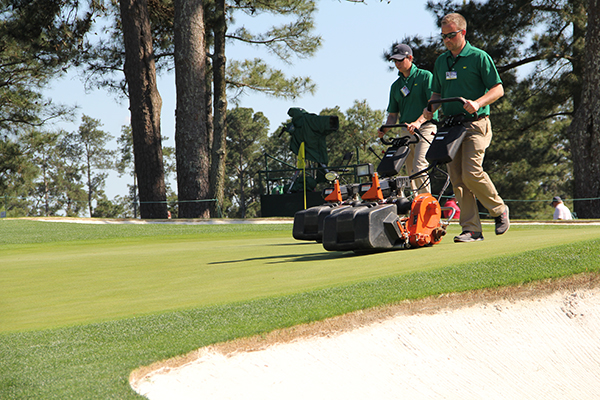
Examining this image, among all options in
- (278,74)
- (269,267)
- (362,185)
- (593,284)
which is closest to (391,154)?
(362,185)

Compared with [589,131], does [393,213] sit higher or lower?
lower

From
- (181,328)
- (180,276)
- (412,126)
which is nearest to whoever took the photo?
(181,328)

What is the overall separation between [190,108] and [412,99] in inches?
454

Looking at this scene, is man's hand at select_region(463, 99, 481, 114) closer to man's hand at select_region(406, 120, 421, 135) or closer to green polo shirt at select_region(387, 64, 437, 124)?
man's hand at select_region(406, 120, 421, 135)

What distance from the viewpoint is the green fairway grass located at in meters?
2.67

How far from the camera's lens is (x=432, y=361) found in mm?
3236

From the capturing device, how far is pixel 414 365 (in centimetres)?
317

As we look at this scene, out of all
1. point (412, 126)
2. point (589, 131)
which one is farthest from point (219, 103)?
point (412, 126)

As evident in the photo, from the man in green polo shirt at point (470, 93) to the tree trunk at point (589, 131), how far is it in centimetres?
1226

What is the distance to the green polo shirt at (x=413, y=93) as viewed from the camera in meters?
7.13

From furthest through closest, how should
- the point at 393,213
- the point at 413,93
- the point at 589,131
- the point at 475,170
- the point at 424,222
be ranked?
the point at 589,131, the point at 413,93, the point at 424,222, the point at 475,170, the point at 393,213

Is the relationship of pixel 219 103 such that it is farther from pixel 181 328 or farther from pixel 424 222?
pixel 181 328

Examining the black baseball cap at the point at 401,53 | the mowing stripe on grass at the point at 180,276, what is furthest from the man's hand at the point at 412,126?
the mowing stripe on grass at the point at 180,276

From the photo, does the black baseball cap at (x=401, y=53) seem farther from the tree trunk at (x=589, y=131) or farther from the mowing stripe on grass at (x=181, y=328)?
the tree trunk at (x=589, y=131)
